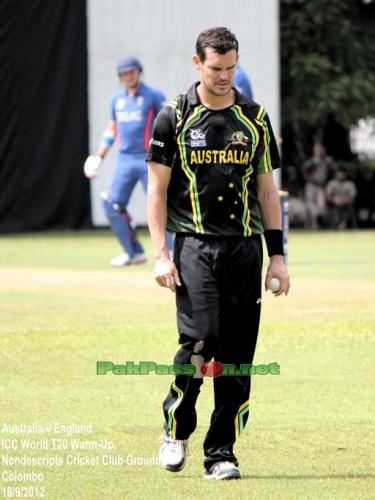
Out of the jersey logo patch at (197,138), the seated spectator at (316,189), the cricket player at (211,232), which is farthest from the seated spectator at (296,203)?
the jersey logo patch at (197,138)

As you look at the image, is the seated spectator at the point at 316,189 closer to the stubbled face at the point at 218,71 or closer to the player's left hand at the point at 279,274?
the player's left hand at the point at 279,274

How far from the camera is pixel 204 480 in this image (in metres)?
6.35

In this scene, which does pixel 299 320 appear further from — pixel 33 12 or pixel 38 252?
pixel 33 12

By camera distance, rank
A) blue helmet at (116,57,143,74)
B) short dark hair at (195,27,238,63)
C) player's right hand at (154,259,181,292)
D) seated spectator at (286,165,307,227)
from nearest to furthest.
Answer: short dark hair at (195,27,238,63), player's right hand at (154,259,181,292), blue helmet at (116,57,143,74), seated spectator at (286,165,307,227)

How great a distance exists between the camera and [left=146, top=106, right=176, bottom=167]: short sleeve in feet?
20.8

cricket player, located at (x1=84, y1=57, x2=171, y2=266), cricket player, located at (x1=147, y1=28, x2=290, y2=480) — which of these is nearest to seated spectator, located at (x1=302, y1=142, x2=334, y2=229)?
cricket player, located at (x1=84, y1=57, x2=171, y2=266)

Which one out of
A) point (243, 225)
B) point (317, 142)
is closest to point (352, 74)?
point (317, 142)

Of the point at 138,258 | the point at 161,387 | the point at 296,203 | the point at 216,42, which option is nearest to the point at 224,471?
the point at 216,42

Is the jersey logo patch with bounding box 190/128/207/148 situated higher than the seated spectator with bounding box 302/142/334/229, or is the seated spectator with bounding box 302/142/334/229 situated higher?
the jersey logo patch with bounding box 190/128/207/148

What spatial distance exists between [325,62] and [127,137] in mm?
14279

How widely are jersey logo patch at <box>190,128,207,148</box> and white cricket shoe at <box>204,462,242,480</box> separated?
4.71ft

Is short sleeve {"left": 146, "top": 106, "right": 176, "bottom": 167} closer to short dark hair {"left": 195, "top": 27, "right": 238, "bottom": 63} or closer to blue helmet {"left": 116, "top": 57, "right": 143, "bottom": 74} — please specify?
short dark hair {"left": 195, "top": 27, "right": 238, "bottom": 63}

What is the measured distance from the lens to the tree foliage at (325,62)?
30.8 meters

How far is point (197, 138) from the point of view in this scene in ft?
20.6
